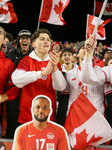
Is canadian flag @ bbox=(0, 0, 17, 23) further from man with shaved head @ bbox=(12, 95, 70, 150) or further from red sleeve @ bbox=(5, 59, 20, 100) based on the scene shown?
man with shaved head @ bbox=(12, 95, 70, 150)

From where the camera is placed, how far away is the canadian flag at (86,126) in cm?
179

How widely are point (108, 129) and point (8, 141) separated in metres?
0.98

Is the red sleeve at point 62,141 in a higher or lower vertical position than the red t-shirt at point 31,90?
lower

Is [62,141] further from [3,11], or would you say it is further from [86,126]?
[3,11]

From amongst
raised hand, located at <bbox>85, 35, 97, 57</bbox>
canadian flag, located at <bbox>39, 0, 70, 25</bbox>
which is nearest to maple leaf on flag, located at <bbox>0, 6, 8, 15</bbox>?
canadian flag, located at <bbox>39, 0, 70, 25</bbox>

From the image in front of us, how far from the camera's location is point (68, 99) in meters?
2.15

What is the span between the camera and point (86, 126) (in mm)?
1833

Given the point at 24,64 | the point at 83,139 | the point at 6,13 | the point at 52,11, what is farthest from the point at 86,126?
the point at 6,13

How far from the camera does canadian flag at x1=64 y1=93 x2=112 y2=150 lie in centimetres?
179

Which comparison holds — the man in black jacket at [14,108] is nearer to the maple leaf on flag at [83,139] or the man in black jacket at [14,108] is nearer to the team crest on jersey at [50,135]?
the team crest on jersey at [50,135]

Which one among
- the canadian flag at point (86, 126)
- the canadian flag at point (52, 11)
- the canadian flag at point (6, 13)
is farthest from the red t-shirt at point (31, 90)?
the canadian flag at point (6, 13)

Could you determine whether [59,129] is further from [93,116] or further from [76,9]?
[76,9]

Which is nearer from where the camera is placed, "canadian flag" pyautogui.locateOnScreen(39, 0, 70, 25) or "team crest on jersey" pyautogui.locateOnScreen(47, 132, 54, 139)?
"team crest on jersey" pyautogui.locateOnScreen(47, 132, 54, 139)

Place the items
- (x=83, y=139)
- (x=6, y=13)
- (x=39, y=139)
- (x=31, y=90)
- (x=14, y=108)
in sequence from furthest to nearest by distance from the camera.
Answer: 1. (x=6, y=13)
2. (x=14, y=108)
3. (x=31, y=90)
4. (x=83, y=139)
5. (x=39, y=139)
